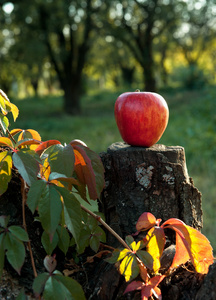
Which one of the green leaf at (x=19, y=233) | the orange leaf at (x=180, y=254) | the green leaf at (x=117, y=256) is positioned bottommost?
the orange leaf at (x=180, y=254)

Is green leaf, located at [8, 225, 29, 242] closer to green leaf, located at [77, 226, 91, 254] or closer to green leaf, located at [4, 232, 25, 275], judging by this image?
green leaf, located at [4, 232, 25, 275]

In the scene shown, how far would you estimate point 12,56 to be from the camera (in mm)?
15297

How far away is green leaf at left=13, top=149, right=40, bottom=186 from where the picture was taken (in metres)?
1.04

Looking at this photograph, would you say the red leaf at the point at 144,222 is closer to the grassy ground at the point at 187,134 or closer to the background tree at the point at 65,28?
the grassy ground at the point at 187,134

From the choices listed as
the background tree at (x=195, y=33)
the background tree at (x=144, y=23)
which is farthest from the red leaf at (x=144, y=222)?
the background tree at (x=195, y=33)

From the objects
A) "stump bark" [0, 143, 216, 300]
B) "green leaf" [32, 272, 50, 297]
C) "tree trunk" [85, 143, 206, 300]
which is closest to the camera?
"green leaf" [32, 272, 50, 297]

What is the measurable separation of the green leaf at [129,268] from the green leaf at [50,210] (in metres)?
0.34

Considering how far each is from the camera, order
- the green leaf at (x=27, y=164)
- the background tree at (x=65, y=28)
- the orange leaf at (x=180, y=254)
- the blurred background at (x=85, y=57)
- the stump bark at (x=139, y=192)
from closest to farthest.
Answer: the green leaf at (x=27, y=164) → the orange leaf at (x=180, y=254) → the stump bark at (x=139, y=192) → the blurred background at (x=85, y=57) → the background tree at (x=65, y=28)

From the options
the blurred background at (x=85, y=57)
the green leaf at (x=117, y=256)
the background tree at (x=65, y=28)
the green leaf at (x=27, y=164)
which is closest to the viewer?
the green leaf at (x=27, y=164)

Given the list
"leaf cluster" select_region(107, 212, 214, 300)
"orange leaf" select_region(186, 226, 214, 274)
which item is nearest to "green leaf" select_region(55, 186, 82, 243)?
"leaf cluster" select_region(107, 212, 214, 300)

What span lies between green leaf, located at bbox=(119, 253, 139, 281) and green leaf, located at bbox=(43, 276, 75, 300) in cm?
25

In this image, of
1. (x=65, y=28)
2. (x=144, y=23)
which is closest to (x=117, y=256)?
(x=65, y=28)

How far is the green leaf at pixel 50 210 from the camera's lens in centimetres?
95

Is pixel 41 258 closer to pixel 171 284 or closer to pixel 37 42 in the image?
pixel 171 284
